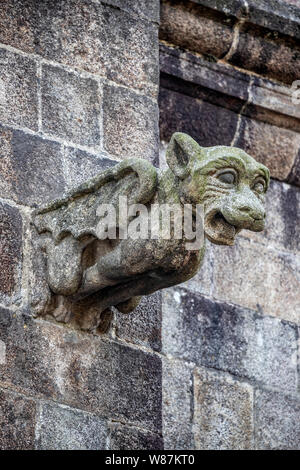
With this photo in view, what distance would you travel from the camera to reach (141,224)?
5656mm

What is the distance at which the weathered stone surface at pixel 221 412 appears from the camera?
7062 millimetres

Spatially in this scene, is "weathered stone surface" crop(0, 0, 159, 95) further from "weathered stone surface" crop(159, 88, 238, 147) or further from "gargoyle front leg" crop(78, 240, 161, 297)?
"gargoyle front leg" crop(78, 240, 161, 297)

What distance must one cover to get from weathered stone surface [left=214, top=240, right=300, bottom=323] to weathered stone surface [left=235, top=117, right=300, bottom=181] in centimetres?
42

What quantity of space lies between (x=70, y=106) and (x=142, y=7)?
26.4 inches

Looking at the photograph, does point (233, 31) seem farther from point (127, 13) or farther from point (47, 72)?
point (47, 72)

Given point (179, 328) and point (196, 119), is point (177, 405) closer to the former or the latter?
point (179, 328)

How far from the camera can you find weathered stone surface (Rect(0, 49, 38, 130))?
6.25m

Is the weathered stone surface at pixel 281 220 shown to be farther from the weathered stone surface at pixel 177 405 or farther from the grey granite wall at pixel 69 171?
the grey granite wall at pixel 69 171

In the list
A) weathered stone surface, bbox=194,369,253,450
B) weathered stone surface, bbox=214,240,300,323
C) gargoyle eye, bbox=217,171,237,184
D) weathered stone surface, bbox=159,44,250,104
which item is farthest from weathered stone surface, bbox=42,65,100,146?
weathered stone surface, bbox=194,369,253,450

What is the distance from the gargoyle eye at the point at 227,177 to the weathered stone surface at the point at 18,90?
1008 mm

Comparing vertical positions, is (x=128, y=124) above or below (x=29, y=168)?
above

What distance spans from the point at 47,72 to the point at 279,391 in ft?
6.36

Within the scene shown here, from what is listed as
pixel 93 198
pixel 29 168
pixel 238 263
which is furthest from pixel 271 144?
pixel 93 198

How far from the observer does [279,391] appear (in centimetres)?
736
